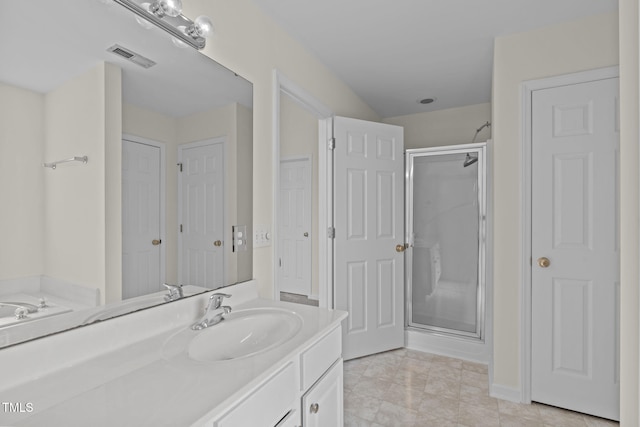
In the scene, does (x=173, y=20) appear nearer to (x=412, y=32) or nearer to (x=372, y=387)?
(x=412, y=32)

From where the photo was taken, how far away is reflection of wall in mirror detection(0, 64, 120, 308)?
0.91m

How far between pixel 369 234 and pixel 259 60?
1614mm

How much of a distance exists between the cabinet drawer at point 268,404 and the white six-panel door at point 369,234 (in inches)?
64.1

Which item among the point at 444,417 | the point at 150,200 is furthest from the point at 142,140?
the point at 444,417

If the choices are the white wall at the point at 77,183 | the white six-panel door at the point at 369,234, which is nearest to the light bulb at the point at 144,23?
the white wall at the point at 77,183

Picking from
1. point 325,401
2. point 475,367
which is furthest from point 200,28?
point 475,367

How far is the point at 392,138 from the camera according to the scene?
2965 millimetres

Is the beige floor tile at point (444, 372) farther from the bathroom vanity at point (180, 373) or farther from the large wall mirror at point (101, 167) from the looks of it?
the large wall mirror at point (101, 167)

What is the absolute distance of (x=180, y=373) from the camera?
2.92 ft

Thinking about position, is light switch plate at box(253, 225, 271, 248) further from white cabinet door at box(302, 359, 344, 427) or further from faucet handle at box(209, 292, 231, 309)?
white cabinet door at box(302, 359, 344, 427)

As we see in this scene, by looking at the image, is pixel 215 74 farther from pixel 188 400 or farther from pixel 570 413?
pixel 570 413

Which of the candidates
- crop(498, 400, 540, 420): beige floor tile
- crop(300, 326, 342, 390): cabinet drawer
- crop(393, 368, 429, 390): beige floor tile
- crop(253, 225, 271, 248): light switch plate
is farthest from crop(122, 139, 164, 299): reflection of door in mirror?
crop(498, 400, 540, 420): beige floor tile

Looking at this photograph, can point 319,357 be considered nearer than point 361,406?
Yes

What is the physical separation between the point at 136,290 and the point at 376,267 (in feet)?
6.60
